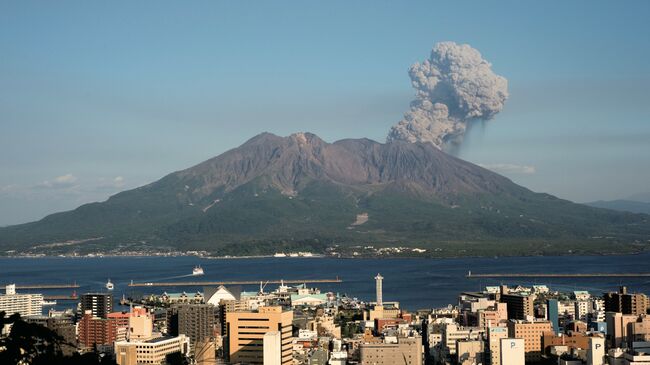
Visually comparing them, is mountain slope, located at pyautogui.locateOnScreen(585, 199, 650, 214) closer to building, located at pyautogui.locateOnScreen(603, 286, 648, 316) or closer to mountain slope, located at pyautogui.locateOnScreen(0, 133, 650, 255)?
mountain slope, located at pyautogui.locateOnScreen(0, 133, 650, 255)

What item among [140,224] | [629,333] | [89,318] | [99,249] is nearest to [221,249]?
[99,249]

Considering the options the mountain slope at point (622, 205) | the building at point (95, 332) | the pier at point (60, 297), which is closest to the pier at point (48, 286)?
the pier at point (60, 297)

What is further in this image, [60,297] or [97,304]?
[60,297]

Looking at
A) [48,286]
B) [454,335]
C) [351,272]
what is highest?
[351,272]

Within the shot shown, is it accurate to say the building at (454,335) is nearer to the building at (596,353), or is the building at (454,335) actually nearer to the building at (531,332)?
the building at (531,332)

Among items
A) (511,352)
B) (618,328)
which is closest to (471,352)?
(511,352)

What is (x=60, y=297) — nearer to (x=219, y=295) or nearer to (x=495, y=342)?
(x=219, y=295)

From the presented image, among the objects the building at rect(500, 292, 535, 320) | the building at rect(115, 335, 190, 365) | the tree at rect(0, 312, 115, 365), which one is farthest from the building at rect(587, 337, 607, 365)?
the tree at rect(0, 312, 115, 365)

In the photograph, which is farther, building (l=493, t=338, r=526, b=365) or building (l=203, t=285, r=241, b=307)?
building (l=203, t=285, r=241, b=307)
